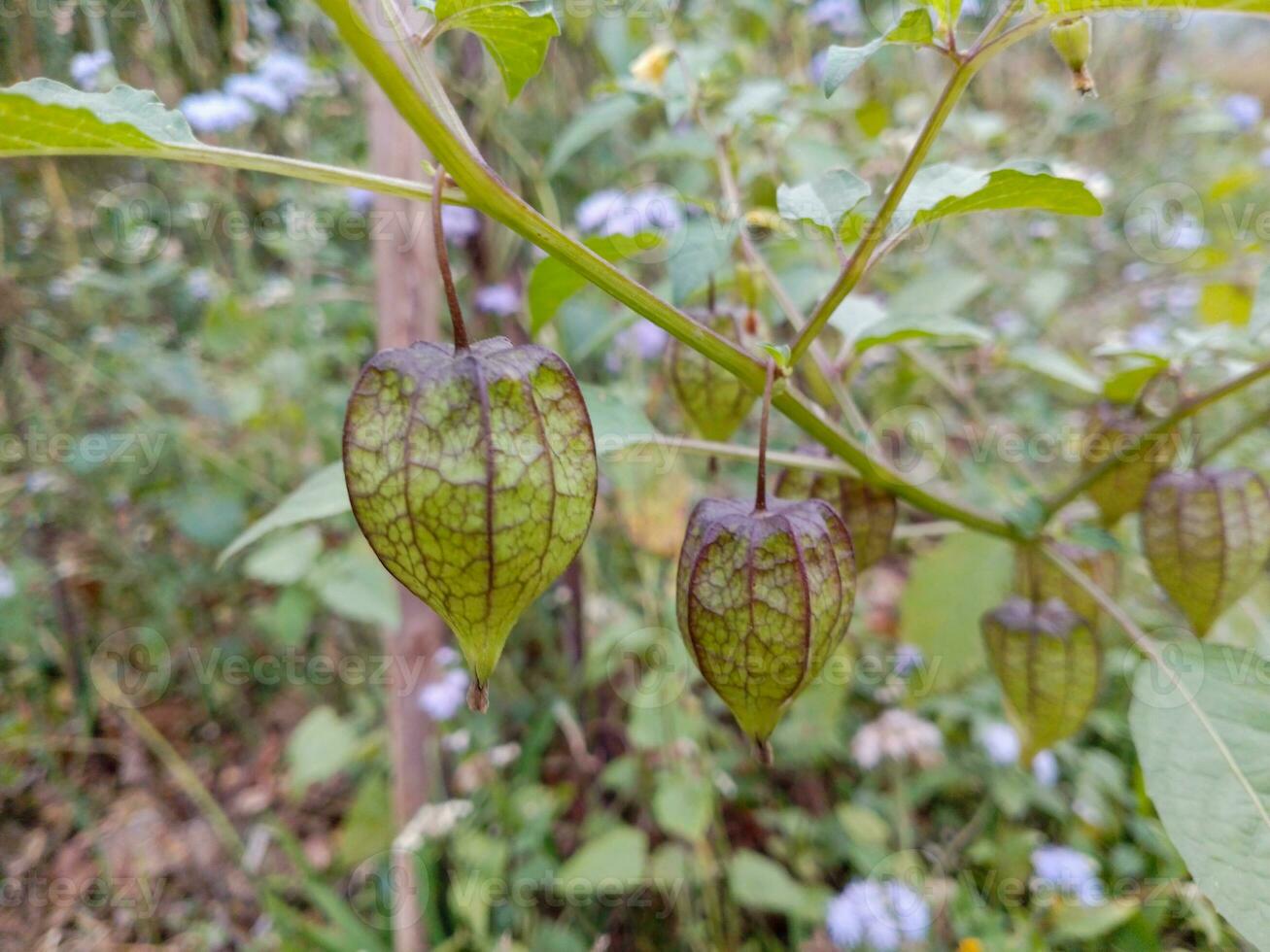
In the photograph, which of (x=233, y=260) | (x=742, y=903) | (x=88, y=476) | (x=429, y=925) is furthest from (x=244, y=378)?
(x=742, y=903)

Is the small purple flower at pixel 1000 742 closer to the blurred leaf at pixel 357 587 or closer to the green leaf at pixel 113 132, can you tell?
the blurred leaf at pixel 357 587

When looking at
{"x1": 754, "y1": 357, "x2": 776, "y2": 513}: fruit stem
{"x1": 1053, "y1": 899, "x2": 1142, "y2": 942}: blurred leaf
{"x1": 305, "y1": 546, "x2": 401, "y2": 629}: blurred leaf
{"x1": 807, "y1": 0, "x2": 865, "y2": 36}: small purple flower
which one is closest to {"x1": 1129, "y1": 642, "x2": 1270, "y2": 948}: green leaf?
{"x1": 754, "y1": 357, "x2": 776, "y2": 513}: fruit stem

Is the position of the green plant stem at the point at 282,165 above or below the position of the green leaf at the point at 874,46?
below

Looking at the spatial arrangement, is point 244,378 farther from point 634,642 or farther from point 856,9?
point 856,9

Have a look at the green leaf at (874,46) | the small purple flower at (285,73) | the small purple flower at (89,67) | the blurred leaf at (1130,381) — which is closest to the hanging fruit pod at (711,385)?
the green leaf at (874,46)

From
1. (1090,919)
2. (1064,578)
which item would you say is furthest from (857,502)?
(1090,919)

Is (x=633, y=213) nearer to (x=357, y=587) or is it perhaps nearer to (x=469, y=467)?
(x=357, y=587)
